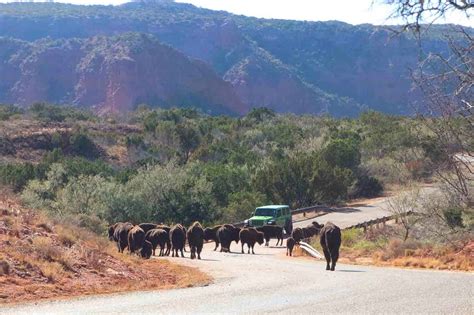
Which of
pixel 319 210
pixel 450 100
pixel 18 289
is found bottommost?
pixel 319 210

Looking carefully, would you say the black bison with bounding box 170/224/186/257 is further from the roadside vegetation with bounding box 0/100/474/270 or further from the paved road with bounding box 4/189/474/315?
the paved road with bounding box 4/189/474/315

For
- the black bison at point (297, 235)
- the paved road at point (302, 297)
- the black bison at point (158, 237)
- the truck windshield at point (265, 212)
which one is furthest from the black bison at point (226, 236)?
the paved road at point (302, 297)

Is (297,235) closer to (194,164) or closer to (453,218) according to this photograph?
(453,218)

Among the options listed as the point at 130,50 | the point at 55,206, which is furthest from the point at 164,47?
the point at 55,206

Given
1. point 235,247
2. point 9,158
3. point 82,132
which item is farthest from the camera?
point 82,132

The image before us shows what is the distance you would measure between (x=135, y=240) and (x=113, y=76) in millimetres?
151305

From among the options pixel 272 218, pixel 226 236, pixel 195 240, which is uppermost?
pixel 195 240

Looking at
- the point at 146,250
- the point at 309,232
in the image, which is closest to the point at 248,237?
the point at 309,232

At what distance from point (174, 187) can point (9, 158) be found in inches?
1201

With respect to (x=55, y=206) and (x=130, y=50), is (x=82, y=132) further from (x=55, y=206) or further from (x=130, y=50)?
(x=130, y=50)

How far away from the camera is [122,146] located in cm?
8825

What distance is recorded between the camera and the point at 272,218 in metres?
45.7

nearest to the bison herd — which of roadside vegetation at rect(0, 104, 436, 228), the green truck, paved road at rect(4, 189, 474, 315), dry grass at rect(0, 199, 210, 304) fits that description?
the green truck

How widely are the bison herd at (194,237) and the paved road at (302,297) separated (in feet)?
10.1
